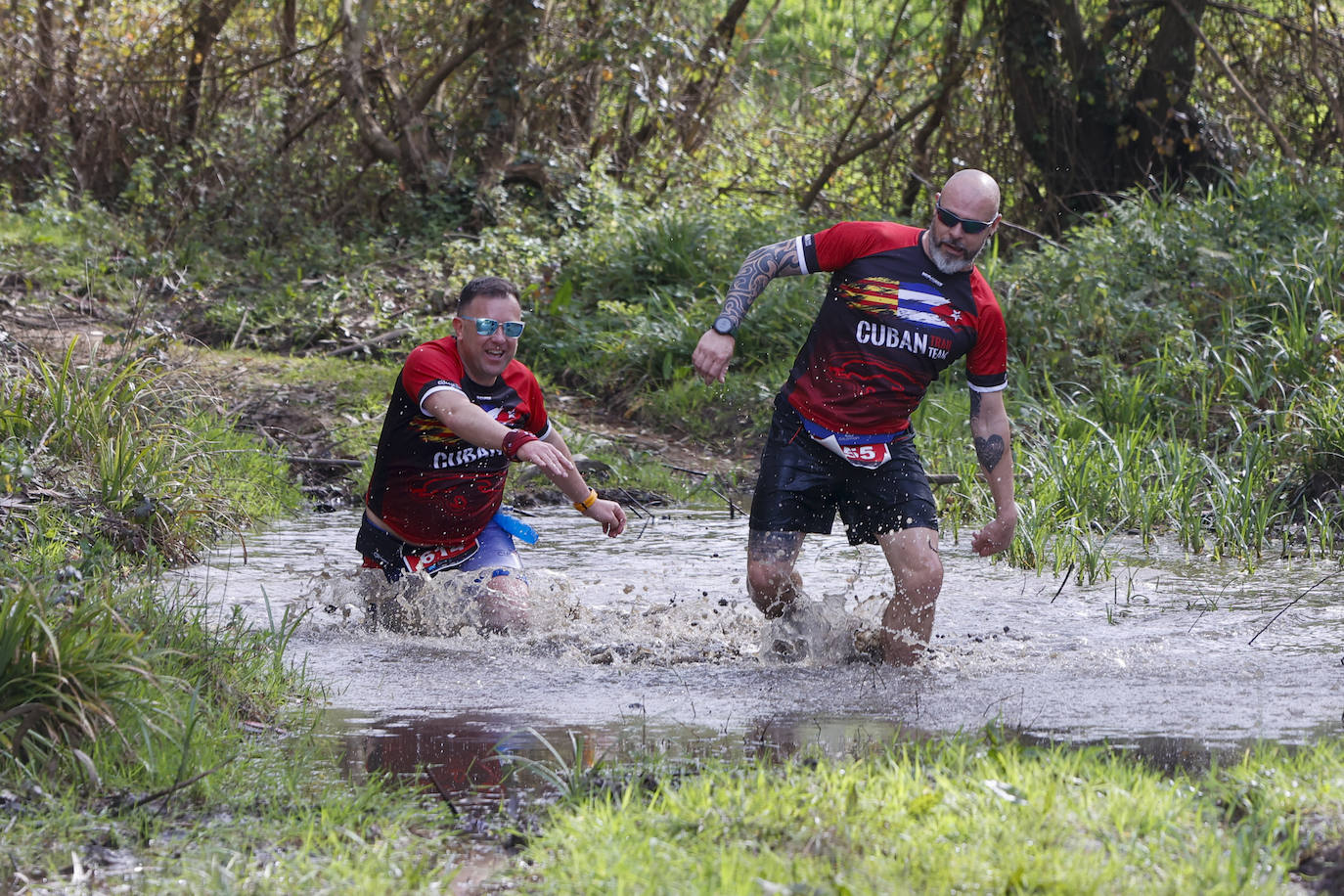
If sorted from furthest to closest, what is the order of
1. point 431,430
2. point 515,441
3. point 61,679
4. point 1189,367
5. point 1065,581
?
point 1189,367
point 1065,581
point 431,430
point 515,441
point 61,679

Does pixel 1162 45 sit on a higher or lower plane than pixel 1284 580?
higher

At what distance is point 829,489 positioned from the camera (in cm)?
590

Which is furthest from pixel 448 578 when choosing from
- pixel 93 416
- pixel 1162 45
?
pixel 1162 45

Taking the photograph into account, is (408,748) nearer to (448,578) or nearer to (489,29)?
(448,578)

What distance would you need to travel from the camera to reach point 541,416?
650cm

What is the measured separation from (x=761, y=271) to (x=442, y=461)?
156cm

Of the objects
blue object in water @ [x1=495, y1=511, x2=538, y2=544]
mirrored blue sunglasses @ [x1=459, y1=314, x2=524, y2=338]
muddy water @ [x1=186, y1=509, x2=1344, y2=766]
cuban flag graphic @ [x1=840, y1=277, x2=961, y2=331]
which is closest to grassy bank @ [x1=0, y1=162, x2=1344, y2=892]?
muddy water @ [x1=186, y1=509, x2=1344, y2=766]

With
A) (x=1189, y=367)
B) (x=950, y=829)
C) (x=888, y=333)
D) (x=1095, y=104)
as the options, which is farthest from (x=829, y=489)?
(x=1095, y=104)

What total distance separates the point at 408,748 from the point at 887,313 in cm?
253

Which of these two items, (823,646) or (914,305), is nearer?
(914,305)

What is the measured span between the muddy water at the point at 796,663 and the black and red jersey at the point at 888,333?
2.64ft

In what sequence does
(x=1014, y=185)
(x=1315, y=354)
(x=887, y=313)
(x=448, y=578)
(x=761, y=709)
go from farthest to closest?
(x=1014, y=185) → (x=1315, y=354) → (x=448, y=578) → (x=887, y=313) → (x=761, y=709)

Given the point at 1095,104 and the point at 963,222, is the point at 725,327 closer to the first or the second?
the point at 963,222

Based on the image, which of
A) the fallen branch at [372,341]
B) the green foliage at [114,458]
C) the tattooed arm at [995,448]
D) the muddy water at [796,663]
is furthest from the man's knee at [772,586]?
the fallen branch at [372,341]
